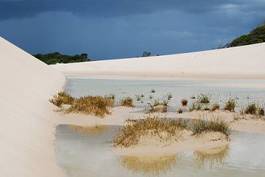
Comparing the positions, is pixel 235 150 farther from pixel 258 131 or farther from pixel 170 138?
pixel 258 131

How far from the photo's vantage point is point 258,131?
15.0 metres

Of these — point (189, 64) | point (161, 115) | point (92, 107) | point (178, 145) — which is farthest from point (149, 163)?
point (189, 64)

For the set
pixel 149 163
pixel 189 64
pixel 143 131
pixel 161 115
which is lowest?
pixel 149 163

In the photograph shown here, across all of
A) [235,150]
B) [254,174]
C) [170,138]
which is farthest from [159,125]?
[254,174]

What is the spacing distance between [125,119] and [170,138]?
4.71 meters

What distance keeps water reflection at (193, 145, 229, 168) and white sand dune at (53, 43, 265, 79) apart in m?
46.0

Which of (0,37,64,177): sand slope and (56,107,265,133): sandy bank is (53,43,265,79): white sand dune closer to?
(56,107,265,133): sandy bank

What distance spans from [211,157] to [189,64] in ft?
190

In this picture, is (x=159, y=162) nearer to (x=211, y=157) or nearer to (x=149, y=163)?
(x=149, y=163)

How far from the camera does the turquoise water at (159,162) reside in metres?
9.77

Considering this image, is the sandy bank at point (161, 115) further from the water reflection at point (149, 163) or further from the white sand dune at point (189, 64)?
the white sand dune at point (189, 64)

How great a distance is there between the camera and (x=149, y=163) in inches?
428

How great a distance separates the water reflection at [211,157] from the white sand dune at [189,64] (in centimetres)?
4597

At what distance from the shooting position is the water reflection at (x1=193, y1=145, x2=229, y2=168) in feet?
34.8
